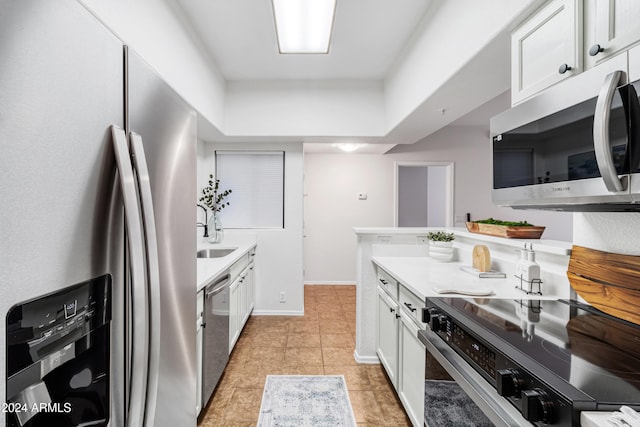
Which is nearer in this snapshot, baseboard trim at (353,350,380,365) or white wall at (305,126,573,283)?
baseboard trim at (353,350,380,365)

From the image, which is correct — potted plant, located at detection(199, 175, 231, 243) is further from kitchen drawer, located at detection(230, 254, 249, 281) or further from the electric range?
the electric range

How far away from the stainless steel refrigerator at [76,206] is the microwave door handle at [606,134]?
110 cm

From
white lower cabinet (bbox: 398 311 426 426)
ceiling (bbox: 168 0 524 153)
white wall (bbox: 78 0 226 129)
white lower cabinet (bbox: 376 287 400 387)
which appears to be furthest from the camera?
white lower cabinet (bbox: 376 287 400 387)

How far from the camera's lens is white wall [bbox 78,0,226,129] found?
59.7 inches

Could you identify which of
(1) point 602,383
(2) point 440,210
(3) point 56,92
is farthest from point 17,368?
(2) point 440,210

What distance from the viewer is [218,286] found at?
7.18 ft

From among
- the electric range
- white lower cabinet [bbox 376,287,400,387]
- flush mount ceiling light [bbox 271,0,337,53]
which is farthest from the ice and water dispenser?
flush mount ceiling light [bbox 271,0,337,53]

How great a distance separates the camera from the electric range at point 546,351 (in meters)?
0.69

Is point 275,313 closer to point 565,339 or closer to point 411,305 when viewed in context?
point 411,305

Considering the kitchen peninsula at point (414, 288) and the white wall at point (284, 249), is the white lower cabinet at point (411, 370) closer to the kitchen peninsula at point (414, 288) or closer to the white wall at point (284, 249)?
the kitchen peninsula at point (414, 288)

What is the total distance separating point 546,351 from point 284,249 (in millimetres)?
3270

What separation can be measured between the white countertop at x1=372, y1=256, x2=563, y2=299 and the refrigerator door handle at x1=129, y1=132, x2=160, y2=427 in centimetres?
118

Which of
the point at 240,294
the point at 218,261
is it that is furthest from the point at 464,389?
the point at 240,294

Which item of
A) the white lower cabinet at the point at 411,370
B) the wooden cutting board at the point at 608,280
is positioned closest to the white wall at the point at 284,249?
the white lower cabinet at the point at 411,370
